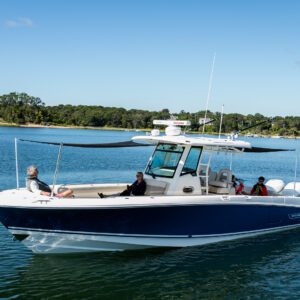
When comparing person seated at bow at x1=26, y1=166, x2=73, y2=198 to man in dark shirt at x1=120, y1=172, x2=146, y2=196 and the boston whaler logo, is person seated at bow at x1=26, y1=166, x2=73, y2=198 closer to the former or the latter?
man in dark shirt at x1=120, y1=172, x2=146, y2=196

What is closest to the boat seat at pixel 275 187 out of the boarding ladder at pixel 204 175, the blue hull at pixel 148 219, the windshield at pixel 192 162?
the blue hull at pixel 148 219

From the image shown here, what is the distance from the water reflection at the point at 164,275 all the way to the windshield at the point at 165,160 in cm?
201

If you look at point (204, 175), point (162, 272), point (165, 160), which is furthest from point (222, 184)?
point (162, 272)

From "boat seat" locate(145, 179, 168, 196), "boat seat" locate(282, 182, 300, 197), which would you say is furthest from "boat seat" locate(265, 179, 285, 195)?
"boat seat" locate(145, 179, 168, 196)

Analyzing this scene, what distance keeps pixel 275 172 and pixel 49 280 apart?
27660mm

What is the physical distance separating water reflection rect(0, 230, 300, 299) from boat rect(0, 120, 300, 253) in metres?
0.32

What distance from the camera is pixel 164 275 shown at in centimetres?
1050

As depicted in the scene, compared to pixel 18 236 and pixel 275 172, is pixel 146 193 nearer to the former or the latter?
pixel 18 236

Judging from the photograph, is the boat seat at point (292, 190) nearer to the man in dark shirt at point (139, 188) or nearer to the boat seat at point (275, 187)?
the boat seat at point (275, 187)

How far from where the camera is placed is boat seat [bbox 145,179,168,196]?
11.9m

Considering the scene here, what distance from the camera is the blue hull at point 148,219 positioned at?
1039 cm

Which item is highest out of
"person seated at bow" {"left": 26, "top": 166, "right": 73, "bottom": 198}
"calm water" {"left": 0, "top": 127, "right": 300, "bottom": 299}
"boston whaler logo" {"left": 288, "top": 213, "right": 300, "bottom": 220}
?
"person seated at bow" {"left": 26, "top": 166, "right": 73, "bottom": 198}

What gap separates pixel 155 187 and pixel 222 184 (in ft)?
6.47

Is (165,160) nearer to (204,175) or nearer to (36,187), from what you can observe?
(204,175)
